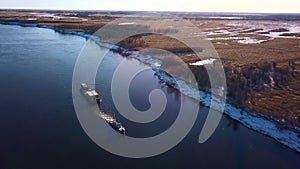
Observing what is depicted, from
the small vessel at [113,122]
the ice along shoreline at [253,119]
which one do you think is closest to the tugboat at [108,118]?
the small vessel at [113,122]

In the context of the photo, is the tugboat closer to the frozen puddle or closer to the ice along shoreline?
the ice along shoreline

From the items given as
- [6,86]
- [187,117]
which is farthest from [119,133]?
[6,86]

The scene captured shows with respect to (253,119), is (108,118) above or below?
above

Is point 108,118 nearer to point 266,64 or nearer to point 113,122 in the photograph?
point 113,122

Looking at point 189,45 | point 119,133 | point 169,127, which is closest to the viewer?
point 119,133

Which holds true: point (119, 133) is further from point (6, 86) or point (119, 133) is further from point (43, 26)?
point (43, 26)

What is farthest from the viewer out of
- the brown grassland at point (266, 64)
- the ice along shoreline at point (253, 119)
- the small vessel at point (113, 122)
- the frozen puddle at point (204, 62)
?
the frozen puddle at point (204, 62)

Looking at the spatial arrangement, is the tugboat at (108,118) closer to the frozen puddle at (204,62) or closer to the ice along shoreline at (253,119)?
the ice along shoreline at (253,119)

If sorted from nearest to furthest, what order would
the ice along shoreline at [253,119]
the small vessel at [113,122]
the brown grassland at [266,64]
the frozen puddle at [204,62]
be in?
the ice along shoreline at [253,119] < the small vessel at [113,122] < the brown grassland at [266,64] < the frozen puddle at [204,62]

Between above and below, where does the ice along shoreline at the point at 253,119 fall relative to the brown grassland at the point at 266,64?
below

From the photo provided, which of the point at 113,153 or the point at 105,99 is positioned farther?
the point at 105,99

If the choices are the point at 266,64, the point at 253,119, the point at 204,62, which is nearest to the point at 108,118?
the point at 253,119
